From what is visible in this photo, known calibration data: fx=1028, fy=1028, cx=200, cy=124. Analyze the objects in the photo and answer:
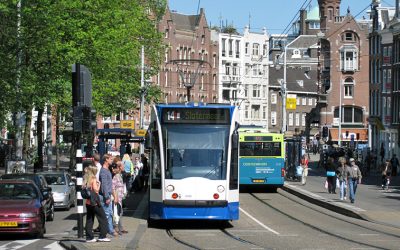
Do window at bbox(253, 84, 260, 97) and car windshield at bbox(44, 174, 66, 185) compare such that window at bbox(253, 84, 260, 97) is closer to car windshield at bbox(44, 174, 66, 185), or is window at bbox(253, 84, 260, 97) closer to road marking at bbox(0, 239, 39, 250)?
car windshield at bbox(44, 174, 66, 185)

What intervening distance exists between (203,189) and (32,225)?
4670mm

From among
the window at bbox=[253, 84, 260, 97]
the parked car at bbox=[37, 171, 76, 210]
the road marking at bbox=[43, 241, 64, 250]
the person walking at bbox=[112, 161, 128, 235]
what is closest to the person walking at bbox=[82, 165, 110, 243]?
the road marking at bbox=[43, 241, 64, 250]

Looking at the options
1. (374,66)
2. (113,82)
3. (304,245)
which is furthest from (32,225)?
(374,66)

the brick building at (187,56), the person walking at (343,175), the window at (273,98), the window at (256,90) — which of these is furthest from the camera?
the window at (273,98)

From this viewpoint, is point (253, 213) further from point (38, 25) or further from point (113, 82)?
point (113, 82)

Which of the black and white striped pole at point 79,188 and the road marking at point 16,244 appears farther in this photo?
the road marking at point 16,244

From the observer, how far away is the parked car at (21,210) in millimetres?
23891

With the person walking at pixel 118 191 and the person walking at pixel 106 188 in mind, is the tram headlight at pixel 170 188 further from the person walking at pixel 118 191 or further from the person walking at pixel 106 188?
the person walking at pixel 106 188

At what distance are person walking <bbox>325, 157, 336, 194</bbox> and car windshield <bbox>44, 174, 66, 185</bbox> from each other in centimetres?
1216

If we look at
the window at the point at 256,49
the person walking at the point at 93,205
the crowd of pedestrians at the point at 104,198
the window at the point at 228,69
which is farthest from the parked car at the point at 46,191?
the window at the point at 256,49

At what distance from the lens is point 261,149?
156ft

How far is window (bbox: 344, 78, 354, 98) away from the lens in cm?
12031

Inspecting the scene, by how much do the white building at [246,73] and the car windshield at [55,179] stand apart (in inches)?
3594

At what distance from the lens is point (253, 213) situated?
34344 millimetres
